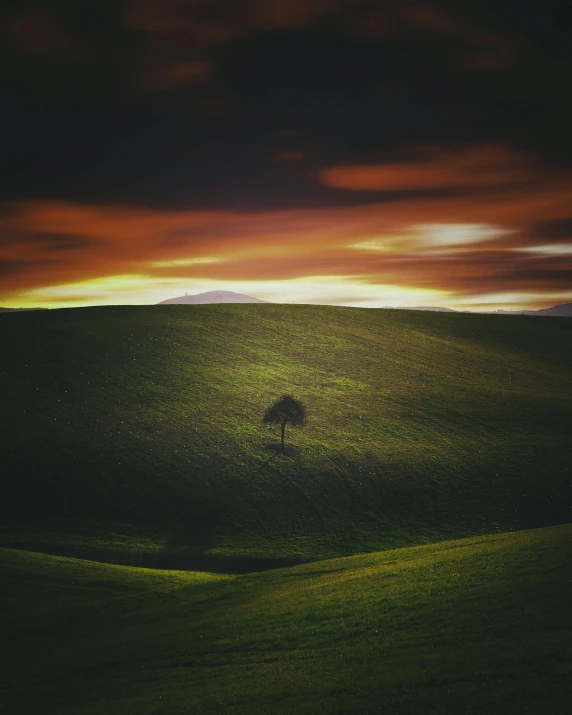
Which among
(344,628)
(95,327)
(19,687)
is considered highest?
(95,327)

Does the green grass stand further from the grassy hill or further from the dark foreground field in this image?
the grassy hill

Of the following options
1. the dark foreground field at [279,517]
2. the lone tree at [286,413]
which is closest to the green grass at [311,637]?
the dark foreground field at [279,517]

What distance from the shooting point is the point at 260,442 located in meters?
64.8

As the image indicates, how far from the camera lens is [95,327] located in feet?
333

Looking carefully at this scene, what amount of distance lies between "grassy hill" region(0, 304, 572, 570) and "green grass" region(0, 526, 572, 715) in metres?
9.28

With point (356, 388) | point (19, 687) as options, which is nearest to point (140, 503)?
point (19, 687)

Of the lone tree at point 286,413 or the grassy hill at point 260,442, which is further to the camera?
the lone tree at point 286,413

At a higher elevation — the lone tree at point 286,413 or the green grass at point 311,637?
the lone tree at point 286,413

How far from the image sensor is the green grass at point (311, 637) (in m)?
22.0

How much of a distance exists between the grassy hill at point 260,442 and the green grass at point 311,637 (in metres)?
9.28

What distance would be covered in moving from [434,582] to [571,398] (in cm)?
5923

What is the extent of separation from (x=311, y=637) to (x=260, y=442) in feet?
120

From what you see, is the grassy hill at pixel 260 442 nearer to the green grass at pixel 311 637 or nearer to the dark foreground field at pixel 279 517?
the dark foreground field at pixel 279 517

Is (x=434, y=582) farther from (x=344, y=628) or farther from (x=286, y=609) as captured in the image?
(x=286, y=609)
